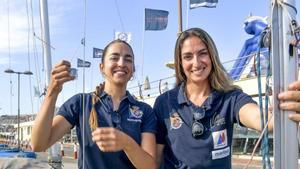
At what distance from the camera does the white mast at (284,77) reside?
1677 millimetres

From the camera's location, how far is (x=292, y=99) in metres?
1.63

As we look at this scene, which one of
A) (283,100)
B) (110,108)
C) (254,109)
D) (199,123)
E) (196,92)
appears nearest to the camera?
(283,100)

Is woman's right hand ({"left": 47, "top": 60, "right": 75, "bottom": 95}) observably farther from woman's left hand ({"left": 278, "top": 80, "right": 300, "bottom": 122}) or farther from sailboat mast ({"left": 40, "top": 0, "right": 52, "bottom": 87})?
sailboat mast ({"left": 40, "top": 0, "right": 52, "bottom": 87})

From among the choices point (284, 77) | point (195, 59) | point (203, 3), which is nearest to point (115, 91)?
point (195, 59)

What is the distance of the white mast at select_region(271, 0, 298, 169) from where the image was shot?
5.50ft

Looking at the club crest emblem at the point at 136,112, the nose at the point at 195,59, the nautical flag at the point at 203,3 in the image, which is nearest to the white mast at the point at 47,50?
the club crest emblem at the point at 136,112

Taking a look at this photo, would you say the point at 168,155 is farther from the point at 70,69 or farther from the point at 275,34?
the point at 275,34

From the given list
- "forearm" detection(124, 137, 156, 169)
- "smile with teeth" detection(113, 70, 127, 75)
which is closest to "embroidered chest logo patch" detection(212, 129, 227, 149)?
"forearm" detection(124, 137, 156, 169)

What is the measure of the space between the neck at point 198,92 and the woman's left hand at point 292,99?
2.64 ft

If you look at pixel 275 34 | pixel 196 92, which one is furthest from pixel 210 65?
pixel 275 34

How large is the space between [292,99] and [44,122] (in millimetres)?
1378

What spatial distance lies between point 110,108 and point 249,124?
2.96ft

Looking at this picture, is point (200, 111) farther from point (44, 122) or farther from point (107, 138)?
point (44, 122)

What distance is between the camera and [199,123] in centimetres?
232
